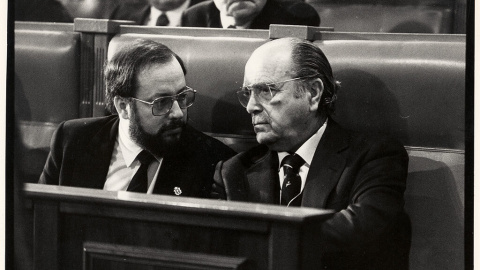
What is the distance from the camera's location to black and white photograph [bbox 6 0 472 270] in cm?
216

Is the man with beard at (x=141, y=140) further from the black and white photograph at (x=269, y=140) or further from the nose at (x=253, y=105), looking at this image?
the nose at (x=253, y=105)

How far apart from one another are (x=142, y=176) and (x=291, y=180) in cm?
49

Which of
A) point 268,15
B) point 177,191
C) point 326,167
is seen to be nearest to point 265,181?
point 326,167

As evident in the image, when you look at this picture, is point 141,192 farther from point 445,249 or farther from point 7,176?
point 445,249

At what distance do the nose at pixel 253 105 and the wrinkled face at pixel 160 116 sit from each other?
0.21 meters

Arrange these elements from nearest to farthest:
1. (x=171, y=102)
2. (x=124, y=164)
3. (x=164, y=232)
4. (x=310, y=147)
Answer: (x=164, y=232)
(x=310, y=147)
(x=171, y=102)
(x=124, y=164)

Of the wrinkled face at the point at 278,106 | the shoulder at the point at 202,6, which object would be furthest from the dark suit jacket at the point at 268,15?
the wrinkled face at the point at 278,106

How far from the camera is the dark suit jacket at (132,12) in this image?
246cm

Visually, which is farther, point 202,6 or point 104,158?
point 104,158

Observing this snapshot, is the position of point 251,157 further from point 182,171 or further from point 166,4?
point 166,4

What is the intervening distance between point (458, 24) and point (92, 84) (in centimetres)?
113

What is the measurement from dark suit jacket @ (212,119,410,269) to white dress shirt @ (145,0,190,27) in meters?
0.59

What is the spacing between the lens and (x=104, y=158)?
99.0 inches

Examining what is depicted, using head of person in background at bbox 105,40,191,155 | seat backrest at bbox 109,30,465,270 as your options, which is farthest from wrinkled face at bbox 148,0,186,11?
seat backrest at bbox 109,30,465,270
